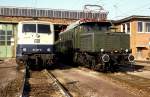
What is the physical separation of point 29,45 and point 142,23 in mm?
23656

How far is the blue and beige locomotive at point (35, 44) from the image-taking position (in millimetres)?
20781

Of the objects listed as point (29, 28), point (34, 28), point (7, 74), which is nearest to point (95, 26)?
point (34, 28)

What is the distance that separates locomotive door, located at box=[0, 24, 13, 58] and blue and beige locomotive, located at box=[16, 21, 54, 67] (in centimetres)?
2461

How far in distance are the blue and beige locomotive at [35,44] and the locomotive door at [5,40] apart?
24.6 metres

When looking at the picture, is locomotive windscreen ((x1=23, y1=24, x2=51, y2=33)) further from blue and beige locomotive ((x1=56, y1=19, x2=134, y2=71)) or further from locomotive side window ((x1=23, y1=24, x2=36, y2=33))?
blue and beige locomotive ((x1=56, y1=19, x2=134, y2=71))

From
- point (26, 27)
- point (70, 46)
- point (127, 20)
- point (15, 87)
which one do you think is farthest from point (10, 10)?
point (15, 87)

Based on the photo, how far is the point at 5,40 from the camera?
4534 cm

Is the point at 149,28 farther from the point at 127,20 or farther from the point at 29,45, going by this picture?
the point at 29,45

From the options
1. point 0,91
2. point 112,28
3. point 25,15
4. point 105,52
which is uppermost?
point 25,15

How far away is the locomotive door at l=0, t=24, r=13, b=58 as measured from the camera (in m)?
45.2

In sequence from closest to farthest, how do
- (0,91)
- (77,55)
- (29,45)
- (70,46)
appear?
(0,91)
(29,45)
(77,55)
(70,46)

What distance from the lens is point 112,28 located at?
2112 cm

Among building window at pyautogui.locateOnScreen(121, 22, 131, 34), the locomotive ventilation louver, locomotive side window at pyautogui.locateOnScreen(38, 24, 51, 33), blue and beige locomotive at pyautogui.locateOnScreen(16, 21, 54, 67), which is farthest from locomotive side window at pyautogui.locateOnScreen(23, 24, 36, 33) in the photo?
building window at pyautogui.locateOnScreen(121, 22, 131, 34)

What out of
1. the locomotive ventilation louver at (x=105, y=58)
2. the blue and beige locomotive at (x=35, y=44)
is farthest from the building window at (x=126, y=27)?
the locomotive ventilation louver at (x=105, y=58)
